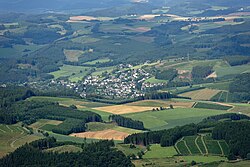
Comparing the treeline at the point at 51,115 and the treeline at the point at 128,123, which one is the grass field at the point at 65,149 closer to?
the treeline at the point at 51,115

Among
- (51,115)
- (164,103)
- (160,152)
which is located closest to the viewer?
(160,152)

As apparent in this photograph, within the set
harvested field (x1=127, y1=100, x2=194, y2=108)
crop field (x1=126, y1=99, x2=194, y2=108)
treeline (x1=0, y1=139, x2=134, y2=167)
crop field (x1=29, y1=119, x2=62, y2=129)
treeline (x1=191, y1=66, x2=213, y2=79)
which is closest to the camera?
treeline (x1=0, y1=139, x2=134, y2=167)

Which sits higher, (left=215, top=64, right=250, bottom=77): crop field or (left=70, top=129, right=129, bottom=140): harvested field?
(left=70, top=129, right=129, bottom=140): harvested field

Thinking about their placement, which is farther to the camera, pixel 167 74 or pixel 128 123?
pixel 167 74

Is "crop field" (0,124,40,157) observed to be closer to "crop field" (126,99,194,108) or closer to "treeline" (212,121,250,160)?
"treeline" (212,121,250,160)

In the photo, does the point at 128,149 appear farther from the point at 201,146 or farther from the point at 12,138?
the point at 12,138

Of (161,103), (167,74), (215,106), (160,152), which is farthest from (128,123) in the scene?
(167,74)

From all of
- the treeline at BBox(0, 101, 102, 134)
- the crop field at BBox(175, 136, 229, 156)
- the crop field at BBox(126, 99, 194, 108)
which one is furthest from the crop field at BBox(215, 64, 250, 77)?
the crop field at BBox(175, 136, 229, 156)

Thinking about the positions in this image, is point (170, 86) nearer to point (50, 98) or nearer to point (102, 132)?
point (50, 98)
